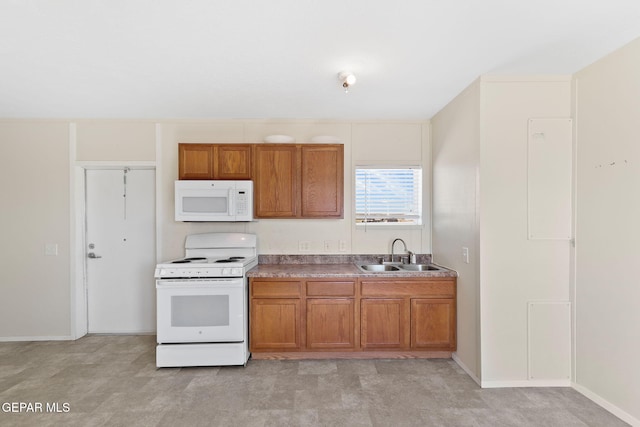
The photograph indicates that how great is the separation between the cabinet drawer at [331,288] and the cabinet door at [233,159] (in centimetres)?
141

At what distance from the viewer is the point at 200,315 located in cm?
286

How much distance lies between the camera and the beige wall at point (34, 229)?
Result: 3.49 meters

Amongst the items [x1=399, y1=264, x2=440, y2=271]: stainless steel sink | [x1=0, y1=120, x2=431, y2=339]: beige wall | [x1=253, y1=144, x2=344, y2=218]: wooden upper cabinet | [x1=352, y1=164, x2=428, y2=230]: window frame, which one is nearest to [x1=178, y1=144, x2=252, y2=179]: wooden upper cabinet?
[x1=253, y1=144, x2=344, y2=218]: wooden upper cabinet

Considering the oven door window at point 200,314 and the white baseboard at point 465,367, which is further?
the oven door window at point 200,314

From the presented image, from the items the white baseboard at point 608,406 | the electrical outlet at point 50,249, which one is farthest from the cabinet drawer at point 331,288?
the electrical outlet at point 50,249

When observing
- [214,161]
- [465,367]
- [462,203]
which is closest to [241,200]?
[214,161]

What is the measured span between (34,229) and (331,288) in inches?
135

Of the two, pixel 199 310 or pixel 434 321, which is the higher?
pixel 199 310

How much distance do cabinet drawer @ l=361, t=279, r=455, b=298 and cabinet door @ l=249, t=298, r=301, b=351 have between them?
0.73 metres

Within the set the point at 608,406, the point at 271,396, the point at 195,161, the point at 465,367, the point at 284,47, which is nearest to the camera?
the point at 284,47

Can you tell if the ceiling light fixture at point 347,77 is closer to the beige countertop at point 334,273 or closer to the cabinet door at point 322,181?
the cabinet door at point 322,181

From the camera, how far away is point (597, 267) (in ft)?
7.52

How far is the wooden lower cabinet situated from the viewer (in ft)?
9.86

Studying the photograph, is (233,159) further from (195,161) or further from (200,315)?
(200,315)
